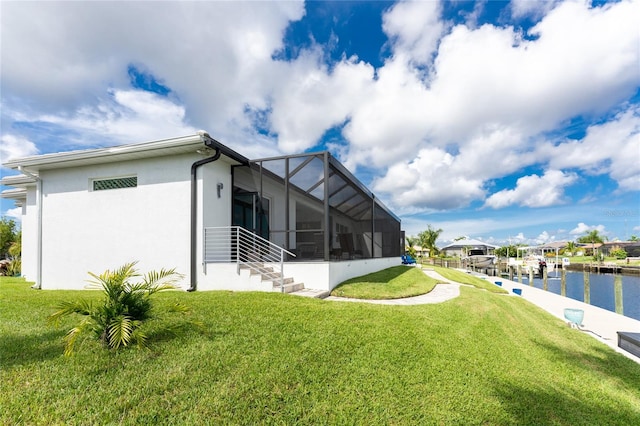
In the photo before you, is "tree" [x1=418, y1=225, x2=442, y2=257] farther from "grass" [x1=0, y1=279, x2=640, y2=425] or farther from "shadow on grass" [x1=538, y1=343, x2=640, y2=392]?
"grass" [x1=0, y1=279, x2=640, y2=425]

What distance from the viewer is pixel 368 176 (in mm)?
15445

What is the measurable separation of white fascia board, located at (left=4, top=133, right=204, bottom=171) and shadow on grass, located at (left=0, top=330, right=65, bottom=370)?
4918 millimetres

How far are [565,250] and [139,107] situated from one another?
87421 millimetres

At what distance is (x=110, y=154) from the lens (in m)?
8.34

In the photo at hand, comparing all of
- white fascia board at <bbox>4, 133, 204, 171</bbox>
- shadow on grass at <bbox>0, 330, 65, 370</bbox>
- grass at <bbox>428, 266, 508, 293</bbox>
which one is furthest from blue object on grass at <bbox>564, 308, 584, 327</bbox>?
shadow on grass at <bbox>0, 330, 65, 370</bbox>

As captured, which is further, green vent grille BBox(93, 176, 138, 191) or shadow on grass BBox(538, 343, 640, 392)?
green vent grille BBox(93, 176, 138, 191)

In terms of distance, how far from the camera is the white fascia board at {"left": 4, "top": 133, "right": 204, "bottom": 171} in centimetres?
767

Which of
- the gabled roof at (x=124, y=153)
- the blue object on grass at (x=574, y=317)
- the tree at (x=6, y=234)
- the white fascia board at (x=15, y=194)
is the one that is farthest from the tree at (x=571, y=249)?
the tree at (x=6, y=234)

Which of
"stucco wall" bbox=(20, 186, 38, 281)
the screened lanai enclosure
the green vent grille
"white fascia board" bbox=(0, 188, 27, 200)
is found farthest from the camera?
"white fascia board" bbox=(0, 188, 27, 200)

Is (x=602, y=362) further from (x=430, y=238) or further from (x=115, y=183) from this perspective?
(x=430, y=238)

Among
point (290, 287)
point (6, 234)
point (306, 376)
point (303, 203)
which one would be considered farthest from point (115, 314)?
point (6, 234)

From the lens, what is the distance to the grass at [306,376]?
8.91 ft

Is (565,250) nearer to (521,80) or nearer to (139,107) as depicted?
(521,80)

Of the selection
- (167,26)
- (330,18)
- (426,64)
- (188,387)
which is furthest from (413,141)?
(188,387)
